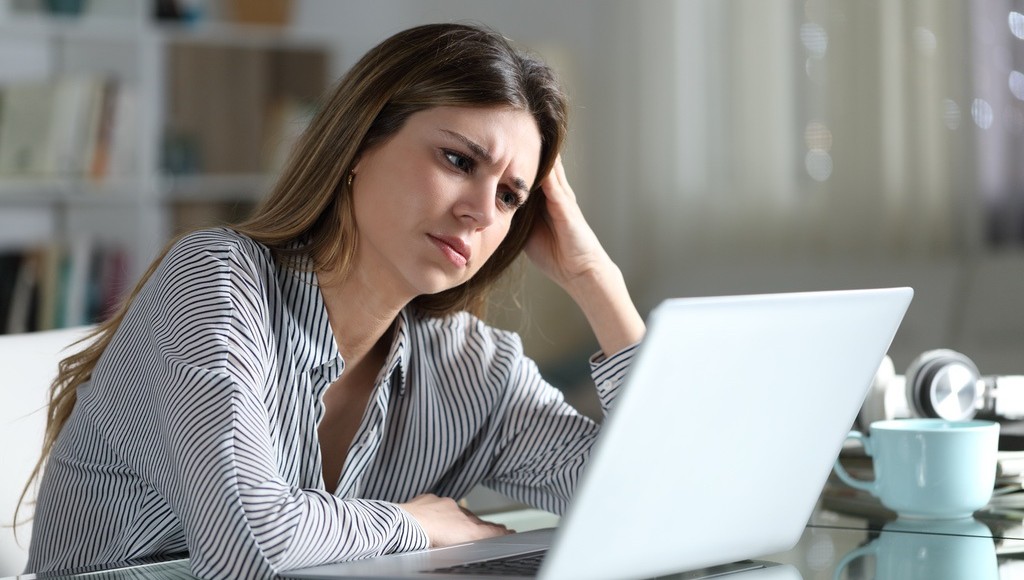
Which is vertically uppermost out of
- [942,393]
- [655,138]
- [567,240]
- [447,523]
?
[655,138]

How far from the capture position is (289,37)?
391cm

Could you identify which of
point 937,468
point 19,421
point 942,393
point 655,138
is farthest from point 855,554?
point 655,138

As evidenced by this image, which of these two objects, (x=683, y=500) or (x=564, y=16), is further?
(x=564, y=16)

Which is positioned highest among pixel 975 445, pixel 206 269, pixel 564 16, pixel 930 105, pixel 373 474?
pixel 564 16

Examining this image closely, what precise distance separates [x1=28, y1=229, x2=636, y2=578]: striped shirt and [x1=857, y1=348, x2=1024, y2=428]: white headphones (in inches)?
10.3

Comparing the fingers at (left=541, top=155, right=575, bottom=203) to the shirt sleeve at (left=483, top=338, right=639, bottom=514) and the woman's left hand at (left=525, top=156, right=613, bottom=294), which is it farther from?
the shirt sleeve at (left=483, top=338, right=639, bottom=514)

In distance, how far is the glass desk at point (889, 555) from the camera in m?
0.86

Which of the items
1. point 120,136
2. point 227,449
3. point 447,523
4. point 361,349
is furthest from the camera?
point 120,136

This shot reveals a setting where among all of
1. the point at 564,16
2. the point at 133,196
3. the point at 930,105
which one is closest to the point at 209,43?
the point at 133,196

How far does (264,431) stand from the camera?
92 cm

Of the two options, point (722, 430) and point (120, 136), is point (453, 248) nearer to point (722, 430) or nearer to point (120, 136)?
point (722, 430)

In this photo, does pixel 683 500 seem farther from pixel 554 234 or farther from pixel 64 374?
pixel 64 374

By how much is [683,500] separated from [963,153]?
2.64 meters

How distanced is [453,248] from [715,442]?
420mm
